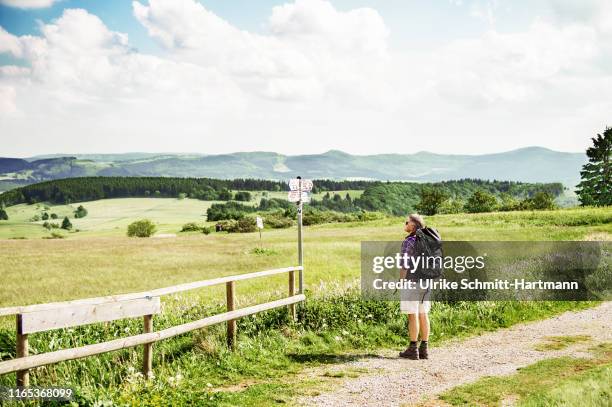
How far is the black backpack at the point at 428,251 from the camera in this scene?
33.4 feet

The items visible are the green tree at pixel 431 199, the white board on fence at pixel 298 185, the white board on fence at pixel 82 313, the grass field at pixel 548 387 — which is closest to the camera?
the grass field at pixel 548 387

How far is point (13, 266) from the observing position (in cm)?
3866

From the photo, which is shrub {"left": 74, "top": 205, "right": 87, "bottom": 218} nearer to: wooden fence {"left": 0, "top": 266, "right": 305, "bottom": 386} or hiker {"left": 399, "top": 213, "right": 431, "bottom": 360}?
wooden fence {"left": 0, "top": 266, "right": 305, "bottom": 386}

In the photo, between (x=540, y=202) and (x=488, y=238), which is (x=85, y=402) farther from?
(x=540, y=202)

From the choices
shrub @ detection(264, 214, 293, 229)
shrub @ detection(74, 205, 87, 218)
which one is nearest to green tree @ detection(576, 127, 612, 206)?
shrub @ detection(264, 214, 293, 229)

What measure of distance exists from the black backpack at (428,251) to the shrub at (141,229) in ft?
337

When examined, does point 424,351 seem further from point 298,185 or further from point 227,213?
point 227,213

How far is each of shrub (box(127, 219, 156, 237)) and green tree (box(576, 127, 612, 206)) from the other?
80235 millimetres

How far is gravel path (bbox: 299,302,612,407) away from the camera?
8.32 m

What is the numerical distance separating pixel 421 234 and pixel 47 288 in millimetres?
25964

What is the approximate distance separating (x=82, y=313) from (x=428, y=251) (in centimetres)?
619

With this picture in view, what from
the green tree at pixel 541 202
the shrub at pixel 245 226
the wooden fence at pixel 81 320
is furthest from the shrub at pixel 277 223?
the wooden fence at pixel 81 320

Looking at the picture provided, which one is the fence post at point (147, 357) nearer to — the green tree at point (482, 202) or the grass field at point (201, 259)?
the grass field at point (201, 259)

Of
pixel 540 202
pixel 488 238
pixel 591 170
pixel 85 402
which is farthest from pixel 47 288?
pixel 540 202
